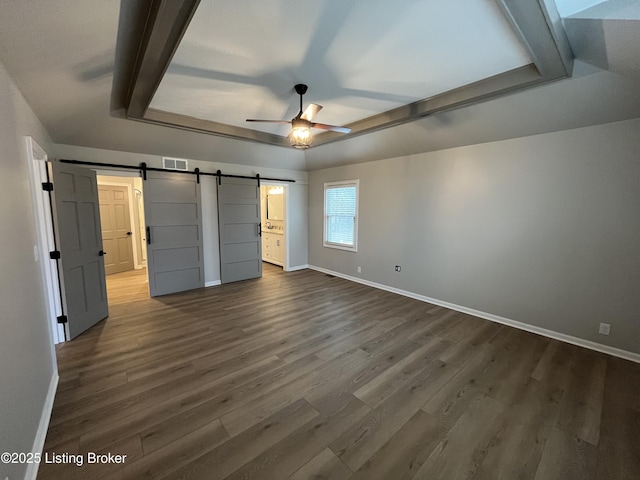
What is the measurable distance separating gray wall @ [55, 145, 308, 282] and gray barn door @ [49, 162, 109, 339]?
2.12 ft

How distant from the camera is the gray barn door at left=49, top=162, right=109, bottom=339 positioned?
295 centimetres

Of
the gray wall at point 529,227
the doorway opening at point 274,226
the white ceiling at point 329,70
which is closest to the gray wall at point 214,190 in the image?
the white ceiling at point 329,70

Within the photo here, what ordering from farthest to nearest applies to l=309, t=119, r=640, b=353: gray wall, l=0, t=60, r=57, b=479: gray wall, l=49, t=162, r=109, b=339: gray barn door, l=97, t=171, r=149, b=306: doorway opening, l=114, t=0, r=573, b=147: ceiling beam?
l=97, t=171, r=149, b=306: doorway opening → l=49, t=162, r=109, b=339: gray barn door → l=309, t=119, r=640, b=353: gray wall → l=114, t=0, r=573, b=147: ceiling beam → l=0, t=60, r=57, b=479: gray wall

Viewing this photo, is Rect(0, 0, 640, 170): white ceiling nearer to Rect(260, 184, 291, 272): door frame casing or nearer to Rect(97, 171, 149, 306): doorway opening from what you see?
Rect(260, 184, 291, 272): door frame casing

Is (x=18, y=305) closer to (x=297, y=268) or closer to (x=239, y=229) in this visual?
(x=239, y=229)

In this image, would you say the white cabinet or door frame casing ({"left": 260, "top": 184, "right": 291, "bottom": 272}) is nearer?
door frame casing ({"left": 260, "top": 184, "right": 291, "bottom": 272})

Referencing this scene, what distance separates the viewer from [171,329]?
327cm

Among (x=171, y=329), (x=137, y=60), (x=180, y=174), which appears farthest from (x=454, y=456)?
(x=180, y=174)

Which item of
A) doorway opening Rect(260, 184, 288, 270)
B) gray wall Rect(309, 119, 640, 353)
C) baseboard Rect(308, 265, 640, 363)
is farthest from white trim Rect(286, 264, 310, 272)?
gray wall Rect(309, 119, 640, 353)

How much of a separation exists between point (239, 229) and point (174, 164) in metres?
1.67

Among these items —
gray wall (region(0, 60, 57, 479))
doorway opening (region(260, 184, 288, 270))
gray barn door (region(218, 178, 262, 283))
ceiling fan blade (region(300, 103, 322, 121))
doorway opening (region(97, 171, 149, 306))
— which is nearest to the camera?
gray wall (region(0, 60, 57, 479))

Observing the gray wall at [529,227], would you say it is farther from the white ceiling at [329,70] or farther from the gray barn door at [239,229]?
the gray barn door at [239,229]

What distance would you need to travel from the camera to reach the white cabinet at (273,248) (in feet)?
22.1

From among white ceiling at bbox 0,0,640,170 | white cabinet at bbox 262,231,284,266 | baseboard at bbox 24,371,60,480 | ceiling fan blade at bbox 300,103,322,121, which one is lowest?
baseboard at bbox 24,371,60,480
